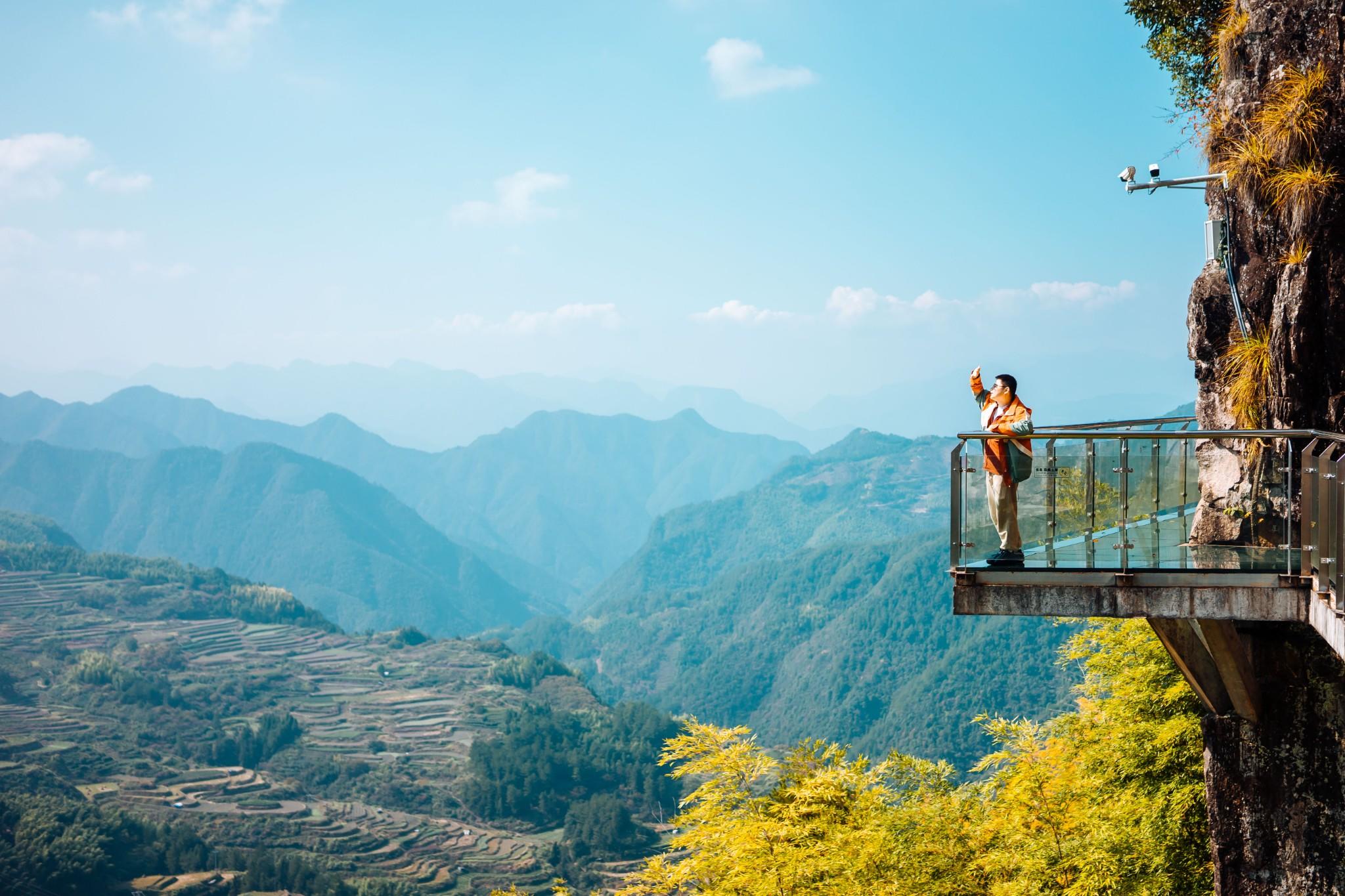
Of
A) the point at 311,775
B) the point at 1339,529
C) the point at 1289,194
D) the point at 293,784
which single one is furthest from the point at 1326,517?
the point at 311,775

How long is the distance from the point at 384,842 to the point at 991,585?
479 feet

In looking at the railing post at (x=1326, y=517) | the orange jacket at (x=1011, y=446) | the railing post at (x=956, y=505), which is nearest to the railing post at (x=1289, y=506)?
the railing post at (x=1326, y=517)

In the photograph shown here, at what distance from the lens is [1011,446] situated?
823 cm

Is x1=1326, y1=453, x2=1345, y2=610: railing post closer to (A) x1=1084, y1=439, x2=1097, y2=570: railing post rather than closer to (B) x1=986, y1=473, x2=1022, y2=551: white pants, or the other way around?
(A) x1=1084, y1=439, x2=1097, y2=570: railing post

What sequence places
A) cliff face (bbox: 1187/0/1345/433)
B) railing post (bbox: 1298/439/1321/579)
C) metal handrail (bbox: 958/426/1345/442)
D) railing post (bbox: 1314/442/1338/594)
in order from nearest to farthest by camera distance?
railing post (bbox: 1314/442/1338/594)
railing post (bbox: 1298/439/1321/579)
metal handrail (bbox: 958/426/1345/442)
cliff face (bbox: 1187/0/1345/433)

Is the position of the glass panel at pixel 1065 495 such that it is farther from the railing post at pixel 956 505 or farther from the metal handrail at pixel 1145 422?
the metal handrail at pixel 1145 422

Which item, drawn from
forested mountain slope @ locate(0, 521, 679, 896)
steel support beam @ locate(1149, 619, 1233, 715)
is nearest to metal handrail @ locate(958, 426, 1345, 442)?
steel support beam @ locate(1149, 619, 1233, 715)

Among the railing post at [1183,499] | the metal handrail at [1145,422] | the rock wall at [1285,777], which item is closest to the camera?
the rock wall at [1285,777]

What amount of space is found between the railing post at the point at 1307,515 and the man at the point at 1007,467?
174 centimetres

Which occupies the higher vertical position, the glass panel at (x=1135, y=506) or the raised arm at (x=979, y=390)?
the raised arm at (x=979, y=390)

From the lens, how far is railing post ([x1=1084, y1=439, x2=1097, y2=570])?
27.2ft

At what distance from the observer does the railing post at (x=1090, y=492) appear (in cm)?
829

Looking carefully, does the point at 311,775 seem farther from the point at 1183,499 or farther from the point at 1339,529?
the point at 1339,529

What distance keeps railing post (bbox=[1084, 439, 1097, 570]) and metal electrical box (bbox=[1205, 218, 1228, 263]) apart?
1872mm
